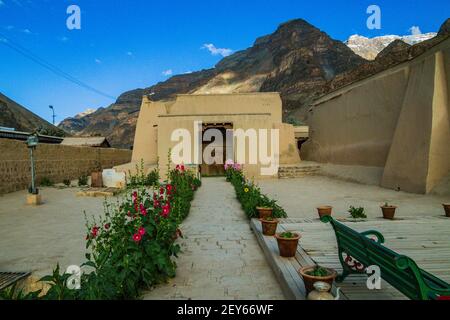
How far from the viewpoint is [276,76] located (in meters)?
71.9

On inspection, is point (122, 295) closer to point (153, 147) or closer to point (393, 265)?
point (393, 265)

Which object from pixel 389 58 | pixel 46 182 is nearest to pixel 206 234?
pixel 46 182

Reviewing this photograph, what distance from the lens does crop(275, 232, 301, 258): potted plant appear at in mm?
4484

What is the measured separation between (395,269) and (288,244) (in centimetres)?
203

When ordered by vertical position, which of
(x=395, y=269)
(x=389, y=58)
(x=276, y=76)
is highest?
(x=276, y=76)

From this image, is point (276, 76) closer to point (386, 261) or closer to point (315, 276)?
point (315, 276)

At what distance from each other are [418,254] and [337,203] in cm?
562

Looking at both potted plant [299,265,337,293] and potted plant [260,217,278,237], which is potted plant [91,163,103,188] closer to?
potted plant [260,217,278,237]

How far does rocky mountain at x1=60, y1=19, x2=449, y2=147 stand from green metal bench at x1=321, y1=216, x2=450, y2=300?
42405 mm

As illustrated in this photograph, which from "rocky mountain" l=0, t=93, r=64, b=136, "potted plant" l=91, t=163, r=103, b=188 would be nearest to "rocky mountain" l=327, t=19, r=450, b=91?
"potted plant" l=91, t=163, r=103, b=188

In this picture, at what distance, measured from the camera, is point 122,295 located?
342 cm

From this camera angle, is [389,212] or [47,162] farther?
[47,162]

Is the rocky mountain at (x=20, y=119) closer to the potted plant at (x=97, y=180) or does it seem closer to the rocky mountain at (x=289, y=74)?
the rocky mountain at (x=289, y=74)

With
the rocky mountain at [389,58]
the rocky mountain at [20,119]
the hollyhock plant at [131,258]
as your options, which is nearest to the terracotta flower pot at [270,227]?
the hollyhock plant at [131,258]
